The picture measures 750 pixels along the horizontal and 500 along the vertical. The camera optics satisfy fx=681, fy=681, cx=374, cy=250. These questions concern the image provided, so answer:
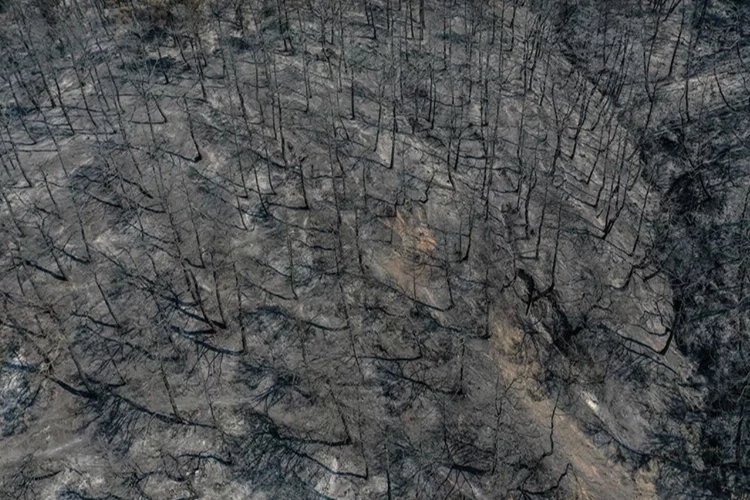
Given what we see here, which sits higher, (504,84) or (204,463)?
(504,84)

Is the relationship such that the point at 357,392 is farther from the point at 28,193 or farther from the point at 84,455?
the point at 28,193

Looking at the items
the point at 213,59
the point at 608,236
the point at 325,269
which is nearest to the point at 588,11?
the point at 608,236

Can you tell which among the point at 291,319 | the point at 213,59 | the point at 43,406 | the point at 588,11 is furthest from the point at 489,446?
the point at 588,11

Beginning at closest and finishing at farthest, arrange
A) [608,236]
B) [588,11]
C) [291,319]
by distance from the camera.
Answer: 1. [291,319]
2. [608,236]
3. [588,11]

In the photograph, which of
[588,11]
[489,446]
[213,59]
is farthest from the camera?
[588,11]

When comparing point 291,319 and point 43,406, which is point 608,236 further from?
point 43,406

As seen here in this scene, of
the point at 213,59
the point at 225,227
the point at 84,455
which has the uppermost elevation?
the point at 213,59

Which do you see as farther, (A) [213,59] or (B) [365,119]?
(A) [213,59]
